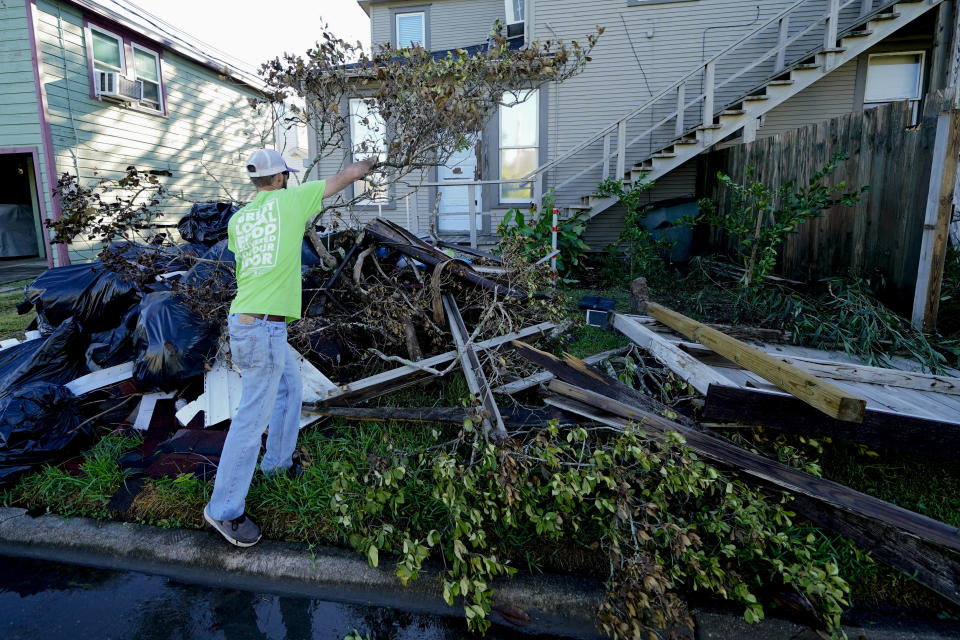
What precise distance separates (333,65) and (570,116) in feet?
23.5

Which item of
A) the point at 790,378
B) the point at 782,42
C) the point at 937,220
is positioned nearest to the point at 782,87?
the point at 782,42

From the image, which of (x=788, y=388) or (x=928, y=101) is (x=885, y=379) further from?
(x=928, y=101)

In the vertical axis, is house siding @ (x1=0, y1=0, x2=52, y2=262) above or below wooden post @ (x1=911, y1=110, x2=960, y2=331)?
above

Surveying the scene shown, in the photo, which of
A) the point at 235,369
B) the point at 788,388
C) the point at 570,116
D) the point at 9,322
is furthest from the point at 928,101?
the point at 9,322

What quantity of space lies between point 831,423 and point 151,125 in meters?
14.4

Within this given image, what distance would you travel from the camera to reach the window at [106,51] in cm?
1091

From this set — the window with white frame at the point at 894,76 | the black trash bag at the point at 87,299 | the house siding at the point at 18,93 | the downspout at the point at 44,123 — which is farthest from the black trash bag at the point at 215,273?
the window with white frame at the point at 894,76

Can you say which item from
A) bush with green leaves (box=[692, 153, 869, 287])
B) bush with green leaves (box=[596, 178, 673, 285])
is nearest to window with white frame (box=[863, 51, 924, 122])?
bush with green leaves (box=[596, 178, 673, 285])

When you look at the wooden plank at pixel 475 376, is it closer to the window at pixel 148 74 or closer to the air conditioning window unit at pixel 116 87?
the air conditioning window unit at pixel 116 87

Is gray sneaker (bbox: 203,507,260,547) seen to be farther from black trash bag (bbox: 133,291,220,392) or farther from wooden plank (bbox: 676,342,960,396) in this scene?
wooden plank (bbox: 676,342,960,396)

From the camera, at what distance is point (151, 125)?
12438 mm

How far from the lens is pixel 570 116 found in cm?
1049

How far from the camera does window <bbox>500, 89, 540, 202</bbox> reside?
10898 mm

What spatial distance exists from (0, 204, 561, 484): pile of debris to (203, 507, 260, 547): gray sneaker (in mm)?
935
